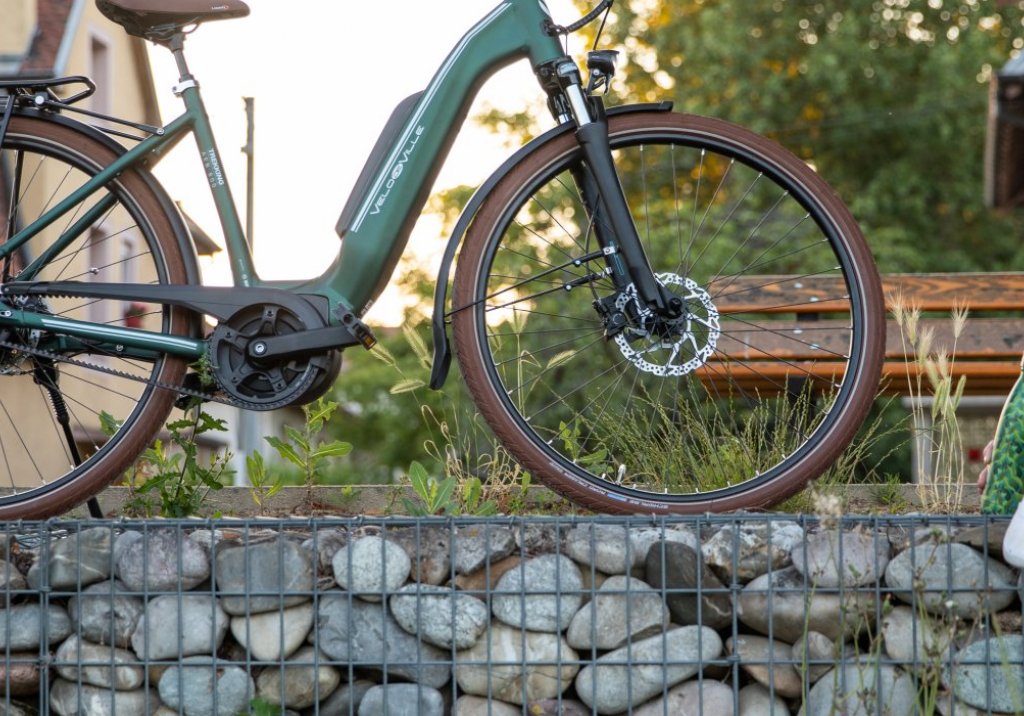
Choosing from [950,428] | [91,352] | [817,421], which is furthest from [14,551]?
[950,428]

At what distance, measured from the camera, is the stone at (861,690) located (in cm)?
233

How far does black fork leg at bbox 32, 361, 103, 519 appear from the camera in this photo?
2.97m

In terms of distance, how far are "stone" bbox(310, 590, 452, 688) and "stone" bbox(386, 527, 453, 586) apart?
99 mm

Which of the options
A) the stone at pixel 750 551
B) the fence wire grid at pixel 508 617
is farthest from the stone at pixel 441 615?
the stone at pixel 750 551

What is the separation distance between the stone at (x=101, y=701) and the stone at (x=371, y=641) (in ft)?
1.16

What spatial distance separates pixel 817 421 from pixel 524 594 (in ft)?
3.20

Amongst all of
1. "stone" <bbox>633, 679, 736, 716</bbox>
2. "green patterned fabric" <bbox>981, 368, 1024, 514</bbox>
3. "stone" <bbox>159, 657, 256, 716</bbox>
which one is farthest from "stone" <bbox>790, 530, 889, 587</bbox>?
"stone" <bbox>159, 657, 256, 716</bbox>

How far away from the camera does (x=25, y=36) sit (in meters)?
11.7

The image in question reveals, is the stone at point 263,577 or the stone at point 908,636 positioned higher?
the stone at point 263,577

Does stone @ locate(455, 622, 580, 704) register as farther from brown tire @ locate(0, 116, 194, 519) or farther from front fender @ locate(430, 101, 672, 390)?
brown tire @ locate(0, 116, 194, 519)

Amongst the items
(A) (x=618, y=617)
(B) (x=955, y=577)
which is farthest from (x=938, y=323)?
(A) (x=618, y=617)

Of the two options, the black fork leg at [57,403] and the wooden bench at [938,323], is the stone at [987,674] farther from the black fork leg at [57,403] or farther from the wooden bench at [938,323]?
the wooden bench at [938,323]

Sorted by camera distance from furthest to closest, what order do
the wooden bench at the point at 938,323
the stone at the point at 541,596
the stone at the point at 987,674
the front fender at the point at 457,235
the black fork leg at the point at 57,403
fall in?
the wooden bench at the point at 938,323, the black fork leg at the point at 57,403, the front fender at the point at 457,235, the stone at the point at 541,596, the stone at the point at 987,674

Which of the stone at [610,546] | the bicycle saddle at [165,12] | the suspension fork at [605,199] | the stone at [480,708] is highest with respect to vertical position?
the bicycle saddle at [165,12]
